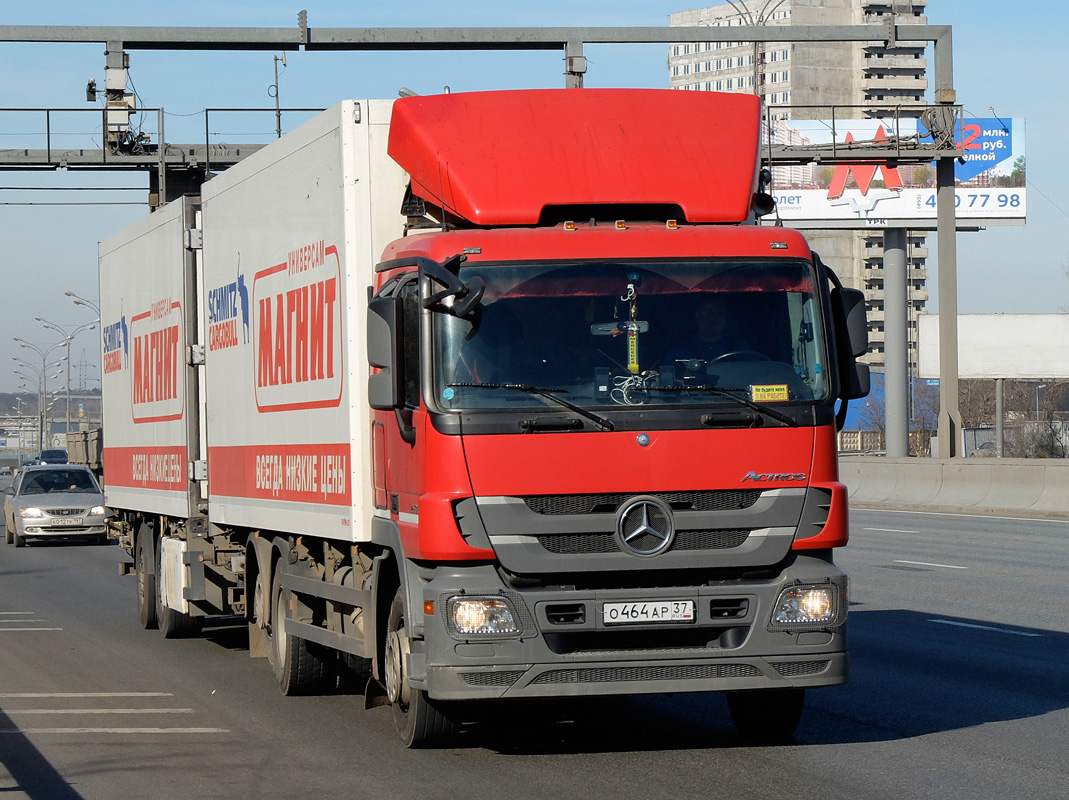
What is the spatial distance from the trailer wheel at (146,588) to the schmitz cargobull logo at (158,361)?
1.24m

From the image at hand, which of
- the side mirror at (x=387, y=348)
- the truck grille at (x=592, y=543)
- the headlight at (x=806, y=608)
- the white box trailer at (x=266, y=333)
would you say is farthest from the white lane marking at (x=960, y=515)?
the side mirror at (x=387, y=348)

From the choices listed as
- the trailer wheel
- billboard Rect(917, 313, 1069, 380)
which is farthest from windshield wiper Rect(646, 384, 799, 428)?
billboard Rect(917, 313, 1069, 380)

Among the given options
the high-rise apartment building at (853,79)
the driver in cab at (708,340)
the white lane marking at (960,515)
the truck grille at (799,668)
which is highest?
the high-rise apartment building at (853,79)

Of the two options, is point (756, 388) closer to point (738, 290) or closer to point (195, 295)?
point (738, 290)

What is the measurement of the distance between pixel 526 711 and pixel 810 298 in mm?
3104

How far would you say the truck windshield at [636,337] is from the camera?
7504mm

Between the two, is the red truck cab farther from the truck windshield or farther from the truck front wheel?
the truck front wheel

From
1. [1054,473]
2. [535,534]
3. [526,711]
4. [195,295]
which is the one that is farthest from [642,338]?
[1054,473]

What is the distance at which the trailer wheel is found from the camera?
14.5 meters

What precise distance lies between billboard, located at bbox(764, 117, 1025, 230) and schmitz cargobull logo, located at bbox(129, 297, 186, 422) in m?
43.8

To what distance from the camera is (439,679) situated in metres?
7.42

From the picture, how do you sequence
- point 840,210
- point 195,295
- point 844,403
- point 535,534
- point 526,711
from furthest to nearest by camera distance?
point 840,210 < point 195,295 < point 526,711 < point 844,403 < point 535,534

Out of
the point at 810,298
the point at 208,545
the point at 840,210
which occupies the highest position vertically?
the point at 840,210

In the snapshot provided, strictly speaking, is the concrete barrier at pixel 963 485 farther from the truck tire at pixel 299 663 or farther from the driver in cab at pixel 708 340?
the driver in cab at pixel 708 340
